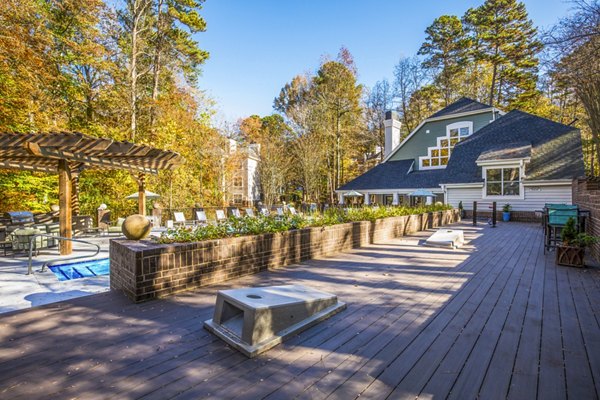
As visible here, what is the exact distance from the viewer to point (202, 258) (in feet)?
13.7

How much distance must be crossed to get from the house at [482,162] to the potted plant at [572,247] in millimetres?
10774

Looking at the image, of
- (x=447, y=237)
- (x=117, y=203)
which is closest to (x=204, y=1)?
(x=117, y=203)

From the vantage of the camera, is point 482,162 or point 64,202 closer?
point 64,202

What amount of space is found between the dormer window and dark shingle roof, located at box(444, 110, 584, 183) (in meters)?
1.19

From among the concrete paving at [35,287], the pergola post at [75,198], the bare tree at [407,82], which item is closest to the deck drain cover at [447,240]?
the concrete paving at [35,287]

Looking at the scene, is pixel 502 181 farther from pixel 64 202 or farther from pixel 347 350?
pixel 64 202

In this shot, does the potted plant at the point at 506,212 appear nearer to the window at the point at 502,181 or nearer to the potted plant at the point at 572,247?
the window at the point at 502,181

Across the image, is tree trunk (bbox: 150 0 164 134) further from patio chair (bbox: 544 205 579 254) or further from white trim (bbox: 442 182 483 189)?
patio chair (bbox: 544 205 579 254)

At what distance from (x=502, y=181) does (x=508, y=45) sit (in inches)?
649

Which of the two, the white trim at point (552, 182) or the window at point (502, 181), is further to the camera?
the window at point (502, 181)

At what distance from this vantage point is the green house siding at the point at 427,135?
1894 centimetres

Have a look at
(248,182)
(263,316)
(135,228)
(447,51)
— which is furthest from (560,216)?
(248,182)

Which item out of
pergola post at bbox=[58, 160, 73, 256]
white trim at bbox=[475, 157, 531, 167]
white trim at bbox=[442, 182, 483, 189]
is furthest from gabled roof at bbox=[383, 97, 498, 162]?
pergola post at bbox=[58, 160, 73, 256]

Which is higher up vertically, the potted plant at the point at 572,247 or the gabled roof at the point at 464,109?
the gabled roof at the point at 464,109
